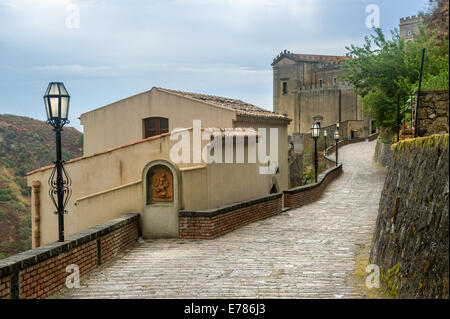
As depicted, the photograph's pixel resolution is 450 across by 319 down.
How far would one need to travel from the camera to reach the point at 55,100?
8953 mm

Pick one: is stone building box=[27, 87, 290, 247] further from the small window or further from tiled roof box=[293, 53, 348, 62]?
tiled roof box=[293, 53, 348, 62]

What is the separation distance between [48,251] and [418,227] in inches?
210

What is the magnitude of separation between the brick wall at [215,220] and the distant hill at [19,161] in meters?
32.4

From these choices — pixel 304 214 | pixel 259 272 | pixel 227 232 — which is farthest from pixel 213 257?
pixel 304 214

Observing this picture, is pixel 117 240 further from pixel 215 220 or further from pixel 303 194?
pixel 303 194

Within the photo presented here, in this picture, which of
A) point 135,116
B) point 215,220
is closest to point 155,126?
point 135,116

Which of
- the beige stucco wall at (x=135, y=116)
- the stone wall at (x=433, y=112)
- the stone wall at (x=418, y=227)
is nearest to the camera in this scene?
the stone wall at (x=418, y=227)

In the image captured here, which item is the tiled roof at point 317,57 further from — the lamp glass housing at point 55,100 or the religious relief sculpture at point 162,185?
the lamp glass housing at point 55,100

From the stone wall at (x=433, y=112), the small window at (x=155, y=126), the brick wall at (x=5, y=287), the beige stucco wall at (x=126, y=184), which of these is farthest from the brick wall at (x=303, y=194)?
the brick wall at (x=5, y=287)

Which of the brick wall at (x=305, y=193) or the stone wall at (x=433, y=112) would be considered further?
the brick wall at (x=305, y=193)

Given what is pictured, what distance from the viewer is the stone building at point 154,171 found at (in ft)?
40.2

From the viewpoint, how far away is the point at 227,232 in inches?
507
